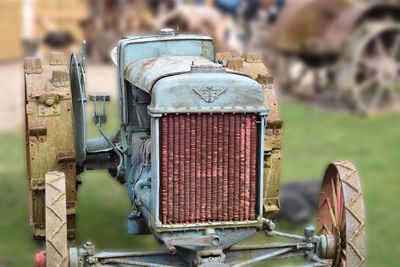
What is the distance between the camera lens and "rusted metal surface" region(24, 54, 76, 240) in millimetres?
5973

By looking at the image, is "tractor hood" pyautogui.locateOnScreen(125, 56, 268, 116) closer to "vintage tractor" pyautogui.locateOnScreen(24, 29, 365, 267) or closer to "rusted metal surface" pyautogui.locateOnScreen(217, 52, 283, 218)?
"vintage tractor" pyautogui.locateOnScreen(24, 29, 365, 267)

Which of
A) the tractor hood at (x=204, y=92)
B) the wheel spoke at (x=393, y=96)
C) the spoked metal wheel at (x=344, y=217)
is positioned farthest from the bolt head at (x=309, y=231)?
the wheel spoke at (x=393, y=96)

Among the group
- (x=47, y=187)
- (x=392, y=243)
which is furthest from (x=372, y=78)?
(x=47, y=187)

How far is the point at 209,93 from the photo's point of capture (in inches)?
205

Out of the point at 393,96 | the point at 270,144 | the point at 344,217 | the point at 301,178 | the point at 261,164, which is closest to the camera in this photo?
the point at 261,164

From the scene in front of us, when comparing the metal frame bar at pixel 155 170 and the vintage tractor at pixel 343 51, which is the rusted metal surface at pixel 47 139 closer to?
the metal frame bar at pixel 155 170

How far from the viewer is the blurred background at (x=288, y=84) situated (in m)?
8.56

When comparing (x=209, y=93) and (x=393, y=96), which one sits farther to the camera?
(x=393, y=96)

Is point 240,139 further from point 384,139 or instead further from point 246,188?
point 384,139

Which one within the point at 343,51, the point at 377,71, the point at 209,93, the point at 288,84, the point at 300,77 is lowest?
the point at 288,84

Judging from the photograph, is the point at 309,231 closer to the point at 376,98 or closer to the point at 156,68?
the point at 156,68

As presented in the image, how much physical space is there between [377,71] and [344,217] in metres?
9.46

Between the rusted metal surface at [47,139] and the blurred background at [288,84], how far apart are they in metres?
1.61

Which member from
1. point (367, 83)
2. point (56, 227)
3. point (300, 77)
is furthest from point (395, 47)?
point (56, 227)
